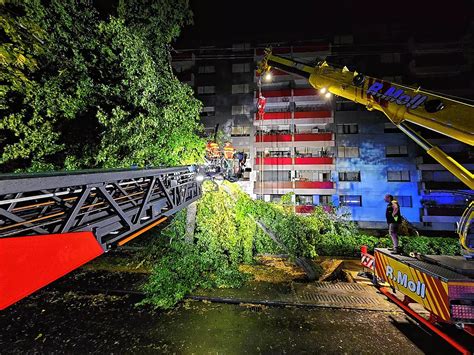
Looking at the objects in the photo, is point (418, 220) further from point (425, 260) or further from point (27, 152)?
point (27, 152)

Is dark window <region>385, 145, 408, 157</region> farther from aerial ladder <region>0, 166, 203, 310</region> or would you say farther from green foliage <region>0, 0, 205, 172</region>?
aerial ladder <region>0, 166, 203, 310</region>

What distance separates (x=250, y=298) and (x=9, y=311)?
301 inches

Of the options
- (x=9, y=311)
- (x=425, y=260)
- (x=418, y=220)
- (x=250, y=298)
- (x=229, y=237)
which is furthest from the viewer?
(x=418, y=220)

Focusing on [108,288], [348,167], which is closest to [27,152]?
[108,288]

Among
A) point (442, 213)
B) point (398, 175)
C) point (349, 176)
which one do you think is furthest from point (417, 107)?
point (442, 213)

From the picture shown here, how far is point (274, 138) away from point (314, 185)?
725 centimetres

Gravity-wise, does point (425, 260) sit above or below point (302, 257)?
above

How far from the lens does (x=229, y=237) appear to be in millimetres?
9664

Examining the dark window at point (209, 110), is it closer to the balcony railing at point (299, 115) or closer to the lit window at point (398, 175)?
the balcony railing at point (299, 115)

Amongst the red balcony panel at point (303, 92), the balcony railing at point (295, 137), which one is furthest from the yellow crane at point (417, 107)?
the red balcony panel at point (303, 92)

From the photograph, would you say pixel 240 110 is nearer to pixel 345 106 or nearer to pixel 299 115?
pixel 299 115

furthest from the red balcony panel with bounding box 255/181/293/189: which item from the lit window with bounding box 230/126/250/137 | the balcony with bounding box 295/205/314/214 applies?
the lit window with bounding box 230/126/250/137

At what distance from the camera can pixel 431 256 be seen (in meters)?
5.88

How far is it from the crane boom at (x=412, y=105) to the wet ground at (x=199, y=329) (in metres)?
4.68
